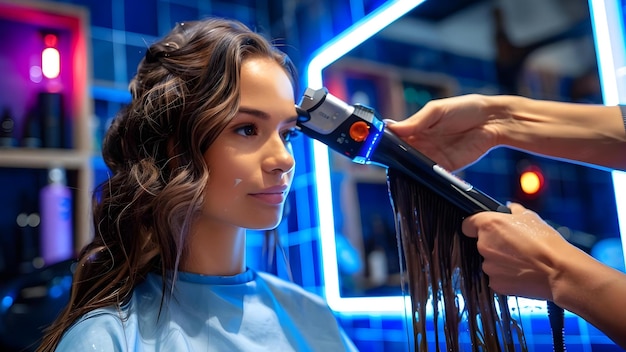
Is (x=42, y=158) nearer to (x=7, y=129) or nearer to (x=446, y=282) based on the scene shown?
(x=7, y=129)

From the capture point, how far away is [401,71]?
147 centimetres

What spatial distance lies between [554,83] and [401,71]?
0.53 m

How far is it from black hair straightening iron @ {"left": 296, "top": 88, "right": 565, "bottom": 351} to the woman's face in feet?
0.20

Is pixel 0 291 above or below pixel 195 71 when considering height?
below

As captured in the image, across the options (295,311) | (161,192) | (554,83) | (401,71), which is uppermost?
A: (401,71)

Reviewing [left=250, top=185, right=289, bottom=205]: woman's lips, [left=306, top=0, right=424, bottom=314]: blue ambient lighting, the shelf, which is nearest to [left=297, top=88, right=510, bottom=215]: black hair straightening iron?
[left=250, top=185, right=289, bottom=205]: woman's lips

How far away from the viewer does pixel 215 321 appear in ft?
3.16

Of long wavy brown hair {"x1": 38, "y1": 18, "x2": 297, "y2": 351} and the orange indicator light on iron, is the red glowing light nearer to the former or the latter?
the orange indicator light on iron

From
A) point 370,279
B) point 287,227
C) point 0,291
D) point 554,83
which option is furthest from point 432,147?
point 0,291

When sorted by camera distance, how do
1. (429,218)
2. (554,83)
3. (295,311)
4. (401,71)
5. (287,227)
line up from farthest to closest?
(287,227)
(401,71)
(295,311)
(554,83)
(429,218)

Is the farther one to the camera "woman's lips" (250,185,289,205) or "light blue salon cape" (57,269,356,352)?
"woman's lips" (250,185,289,205)

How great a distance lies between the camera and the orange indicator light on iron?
2.98ft

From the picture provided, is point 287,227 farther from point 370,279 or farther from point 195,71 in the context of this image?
point 195,71

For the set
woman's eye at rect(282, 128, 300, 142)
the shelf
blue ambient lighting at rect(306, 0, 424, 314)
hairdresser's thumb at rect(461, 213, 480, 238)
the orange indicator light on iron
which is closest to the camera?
hairdresser's thumb at rect(461, 213, 480, 238)
